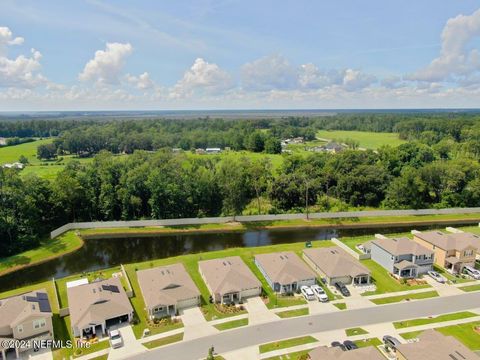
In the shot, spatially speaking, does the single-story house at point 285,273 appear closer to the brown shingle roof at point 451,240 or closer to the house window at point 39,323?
the brown shingle roof at point 451,240

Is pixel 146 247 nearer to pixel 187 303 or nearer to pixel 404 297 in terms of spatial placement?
pixel 187 303

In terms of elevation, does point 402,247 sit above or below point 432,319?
above

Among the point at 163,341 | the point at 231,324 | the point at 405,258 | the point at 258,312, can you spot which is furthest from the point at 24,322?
the point at 405,258

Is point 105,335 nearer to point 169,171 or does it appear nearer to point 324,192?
point 169,171

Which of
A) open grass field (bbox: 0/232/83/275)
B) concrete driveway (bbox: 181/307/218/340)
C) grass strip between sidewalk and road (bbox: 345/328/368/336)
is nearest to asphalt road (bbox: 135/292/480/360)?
grass strip between sidewalk and road (bbox: 345/328/368/336)

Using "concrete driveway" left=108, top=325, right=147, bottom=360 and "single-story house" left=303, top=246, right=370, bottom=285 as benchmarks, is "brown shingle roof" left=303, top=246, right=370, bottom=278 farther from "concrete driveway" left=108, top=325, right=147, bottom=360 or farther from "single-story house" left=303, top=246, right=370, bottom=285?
"concrete driveway" left=108, top=325, right=147, bottom=360

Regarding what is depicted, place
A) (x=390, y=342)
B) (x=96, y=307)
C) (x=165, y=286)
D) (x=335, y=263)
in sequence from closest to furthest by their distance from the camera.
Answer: (x=390, y=342), (x=96, y=307), (x=165, y=286), (x=335, y=263)
